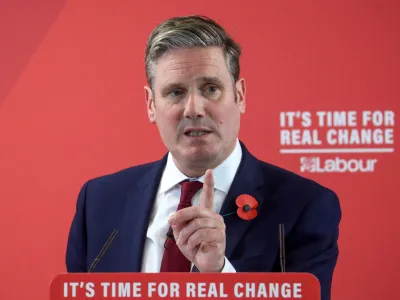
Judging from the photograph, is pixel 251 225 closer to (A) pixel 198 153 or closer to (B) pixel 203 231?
(A) pixel 198 153

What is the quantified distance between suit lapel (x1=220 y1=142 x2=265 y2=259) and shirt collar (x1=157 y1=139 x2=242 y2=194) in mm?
22

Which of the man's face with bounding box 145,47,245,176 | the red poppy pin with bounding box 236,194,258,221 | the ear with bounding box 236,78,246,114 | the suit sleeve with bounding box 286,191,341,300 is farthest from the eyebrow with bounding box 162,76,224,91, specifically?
the suit sleeve with bounding box 286,191,341,300

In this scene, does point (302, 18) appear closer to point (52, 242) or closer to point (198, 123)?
point (198, 123)

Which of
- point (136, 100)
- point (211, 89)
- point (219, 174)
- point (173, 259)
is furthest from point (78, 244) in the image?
point (136, 100)

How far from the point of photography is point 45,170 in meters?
2.80

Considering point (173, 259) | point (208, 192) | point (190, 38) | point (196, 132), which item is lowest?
point (173, 259)

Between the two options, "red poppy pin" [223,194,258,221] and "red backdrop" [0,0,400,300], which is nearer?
"red poppy pin" [223,194,258,221]

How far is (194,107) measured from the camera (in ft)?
6.74

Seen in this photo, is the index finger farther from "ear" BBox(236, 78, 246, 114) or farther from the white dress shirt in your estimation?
"ear" BBox(236, 78, 246, 114)

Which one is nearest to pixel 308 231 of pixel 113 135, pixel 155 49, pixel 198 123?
pixel 198 123

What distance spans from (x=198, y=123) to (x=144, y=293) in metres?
0.84

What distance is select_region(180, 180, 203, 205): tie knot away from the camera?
2080 millimetres

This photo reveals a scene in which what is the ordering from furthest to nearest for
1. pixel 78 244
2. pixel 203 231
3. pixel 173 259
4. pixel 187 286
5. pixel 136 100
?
pixel 136 100 → pixel 78 244 → pixel 173 259 → pixel 203 231 → pixel 187 286

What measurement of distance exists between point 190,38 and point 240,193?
18.7 inches
